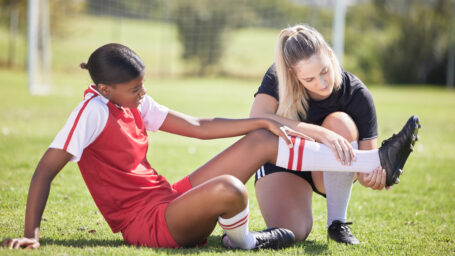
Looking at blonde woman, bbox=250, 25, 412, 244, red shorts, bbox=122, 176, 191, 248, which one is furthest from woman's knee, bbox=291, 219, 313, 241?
red shorts, bbox=122, 176, 191, 248

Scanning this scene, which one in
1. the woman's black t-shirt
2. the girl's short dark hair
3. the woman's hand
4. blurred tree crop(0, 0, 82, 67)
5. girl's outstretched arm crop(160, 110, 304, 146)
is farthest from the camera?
blurred tree crop(0, 0, 82, 67)

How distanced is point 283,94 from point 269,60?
75.0 feet

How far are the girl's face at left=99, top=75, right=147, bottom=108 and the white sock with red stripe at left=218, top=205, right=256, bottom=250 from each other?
84cm

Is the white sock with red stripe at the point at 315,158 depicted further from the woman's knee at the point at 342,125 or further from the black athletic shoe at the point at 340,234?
the black athletic shoe at the point at 340,234

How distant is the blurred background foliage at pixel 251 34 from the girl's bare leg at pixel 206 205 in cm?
2095

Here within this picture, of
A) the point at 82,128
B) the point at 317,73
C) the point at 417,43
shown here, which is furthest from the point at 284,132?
the point at 417,43

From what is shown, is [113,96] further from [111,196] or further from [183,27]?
[183,27]

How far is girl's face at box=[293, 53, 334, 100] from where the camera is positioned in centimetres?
375

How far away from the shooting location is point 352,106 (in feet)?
13.2

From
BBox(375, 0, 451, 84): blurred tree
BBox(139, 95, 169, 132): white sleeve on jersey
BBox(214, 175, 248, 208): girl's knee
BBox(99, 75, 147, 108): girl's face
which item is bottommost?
BBox(375, 0, 451, 84): blurred tree

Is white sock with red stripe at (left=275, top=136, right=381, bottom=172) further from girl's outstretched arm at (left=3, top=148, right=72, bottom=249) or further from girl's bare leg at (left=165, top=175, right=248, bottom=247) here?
girl's outstretched arm at (left=3, top=148, right=72, bottom=249)

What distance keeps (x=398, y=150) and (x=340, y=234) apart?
712mm

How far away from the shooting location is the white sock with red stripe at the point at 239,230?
3107 millimetres

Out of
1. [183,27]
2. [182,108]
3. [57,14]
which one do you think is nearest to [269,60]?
[183,27]
